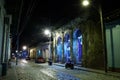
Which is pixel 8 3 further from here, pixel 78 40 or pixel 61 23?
pixel 61 23

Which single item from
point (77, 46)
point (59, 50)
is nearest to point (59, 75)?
point (77, 46)

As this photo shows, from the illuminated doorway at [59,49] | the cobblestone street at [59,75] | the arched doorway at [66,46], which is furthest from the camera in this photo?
the illuminated doorway at [59,49]

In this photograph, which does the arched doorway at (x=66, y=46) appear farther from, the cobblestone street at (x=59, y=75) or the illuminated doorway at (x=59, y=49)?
the cobblestone street at (x=59, y=75)

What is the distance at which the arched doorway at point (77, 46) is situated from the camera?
32403 millimetres

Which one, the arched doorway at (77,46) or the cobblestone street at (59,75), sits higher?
the arched doorway at (77,46)

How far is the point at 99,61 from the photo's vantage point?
82.2 ft

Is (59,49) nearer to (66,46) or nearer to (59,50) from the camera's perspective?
(59,50)

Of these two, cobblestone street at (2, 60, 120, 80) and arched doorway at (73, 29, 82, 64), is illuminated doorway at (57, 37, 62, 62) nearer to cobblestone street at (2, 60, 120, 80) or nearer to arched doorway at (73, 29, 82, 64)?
arched doorway at (73, 29, 82, 64)

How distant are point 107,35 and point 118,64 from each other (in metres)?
3.46

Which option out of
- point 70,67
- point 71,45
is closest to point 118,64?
point 70,67

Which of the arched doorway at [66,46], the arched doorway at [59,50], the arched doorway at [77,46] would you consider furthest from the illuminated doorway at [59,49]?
the arched doorway at [77,46]

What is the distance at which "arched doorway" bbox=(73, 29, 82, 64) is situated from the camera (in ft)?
106

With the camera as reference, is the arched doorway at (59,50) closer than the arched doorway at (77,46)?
No

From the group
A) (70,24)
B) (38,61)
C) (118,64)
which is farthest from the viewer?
(38,61)
